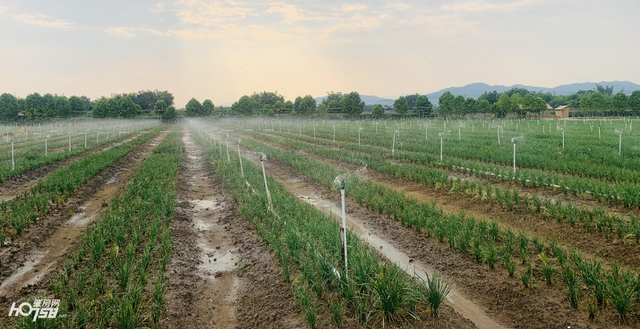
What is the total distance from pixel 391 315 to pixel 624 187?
8.65 meters

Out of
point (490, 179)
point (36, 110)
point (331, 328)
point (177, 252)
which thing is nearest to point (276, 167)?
point (490, 179)

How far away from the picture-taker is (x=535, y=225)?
26.4ft

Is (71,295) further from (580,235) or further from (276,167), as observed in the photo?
(276,167)

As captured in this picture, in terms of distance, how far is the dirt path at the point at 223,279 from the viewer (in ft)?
16.0

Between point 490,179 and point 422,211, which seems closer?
point 422,211

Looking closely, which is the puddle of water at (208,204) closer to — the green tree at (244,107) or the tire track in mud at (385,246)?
the tire track in mud at (385,246)

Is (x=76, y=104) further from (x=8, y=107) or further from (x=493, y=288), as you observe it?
(x=493, y=288)

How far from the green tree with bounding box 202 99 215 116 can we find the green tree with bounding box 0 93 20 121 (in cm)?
5082

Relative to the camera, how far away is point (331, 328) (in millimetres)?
4371

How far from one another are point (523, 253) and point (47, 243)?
9.64 metres

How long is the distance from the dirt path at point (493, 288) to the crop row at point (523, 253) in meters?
0.13

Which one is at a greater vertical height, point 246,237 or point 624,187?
point 624,187

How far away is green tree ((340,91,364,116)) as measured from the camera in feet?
261

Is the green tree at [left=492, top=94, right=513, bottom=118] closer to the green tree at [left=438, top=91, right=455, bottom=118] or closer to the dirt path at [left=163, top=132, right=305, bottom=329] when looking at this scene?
the green tree at [left=438, top=91, right=455, bottom=118]
